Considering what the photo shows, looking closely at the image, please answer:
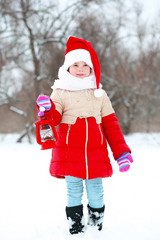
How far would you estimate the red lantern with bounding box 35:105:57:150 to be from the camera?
1.42 m

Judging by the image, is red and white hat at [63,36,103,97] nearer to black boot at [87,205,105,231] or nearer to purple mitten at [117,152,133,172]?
purple mitten at [117,152,133,172]

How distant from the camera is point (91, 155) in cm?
158

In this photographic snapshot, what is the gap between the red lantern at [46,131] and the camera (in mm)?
1415

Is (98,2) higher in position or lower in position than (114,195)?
higher

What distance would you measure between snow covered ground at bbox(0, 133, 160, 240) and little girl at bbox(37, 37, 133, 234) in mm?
212

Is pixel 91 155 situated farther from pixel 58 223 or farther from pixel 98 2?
pixel 98 2

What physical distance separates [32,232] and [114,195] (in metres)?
1.14

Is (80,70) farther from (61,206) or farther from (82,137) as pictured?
(61,206)

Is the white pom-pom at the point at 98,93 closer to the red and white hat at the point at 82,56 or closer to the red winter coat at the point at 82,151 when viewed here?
the red and white hat at the point at 82,56

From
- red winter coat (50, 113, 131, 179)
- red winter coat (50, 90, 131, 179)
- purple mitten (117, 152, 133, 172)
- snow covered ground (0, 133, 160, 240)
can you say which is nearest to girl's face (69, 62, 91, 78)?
red winter coat (50, 90, 131, 179)

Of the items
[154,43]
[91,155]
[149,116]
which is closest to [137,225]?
[91,155]

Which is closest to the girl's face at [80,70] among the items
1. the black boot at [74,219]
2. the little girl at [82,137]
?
the little girl at [82,137]

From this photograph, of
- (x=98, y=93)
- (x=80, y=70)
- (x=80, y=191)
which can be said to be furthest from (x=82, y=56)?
(x=80, y=191)

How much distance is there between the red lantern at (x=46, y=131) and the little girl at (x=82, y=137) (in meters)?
0.07
